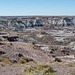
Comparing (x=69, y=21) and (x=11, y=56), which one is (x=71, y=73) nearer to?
(x=11, y=56)

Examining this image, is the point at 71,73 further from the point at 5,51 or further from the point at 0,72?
the point at 5,51

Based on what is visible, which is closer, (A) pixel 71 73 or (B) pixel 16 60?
(A) pixel 71 73

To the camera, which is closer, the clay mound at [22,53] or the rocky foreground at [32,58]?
the rocky foreground at [32,58]

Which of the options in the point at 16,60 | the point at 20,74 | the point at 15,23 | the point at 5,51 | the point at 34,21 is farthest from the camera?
the point at 34,21

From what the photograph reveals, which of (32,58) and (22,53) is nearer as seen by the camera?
(32,58)

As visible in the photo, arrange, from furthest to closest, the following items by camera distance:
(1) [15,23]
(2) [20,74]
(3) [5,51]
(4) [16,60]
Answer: (1) [15,23]
(3) [5,51]
(4) [16,60]
(2) [20,74]

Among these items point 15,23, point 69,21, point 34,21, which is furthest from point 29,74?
point 69,21

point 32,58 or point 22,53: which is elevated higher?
point 22,53

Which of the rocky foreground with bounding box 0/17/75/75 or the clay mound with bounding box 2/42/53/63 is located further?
the clay mound with bounding box 2/42/53/63

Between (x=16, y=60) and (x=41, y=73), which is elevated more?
(x=41, y=73)
